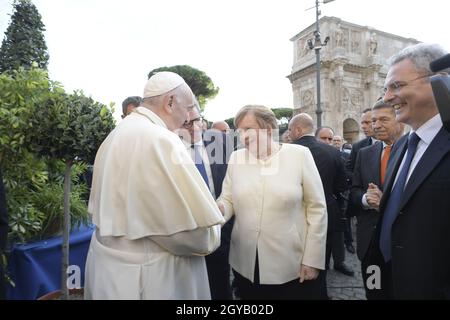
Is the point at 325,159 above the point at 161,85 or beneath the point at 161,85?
beneath

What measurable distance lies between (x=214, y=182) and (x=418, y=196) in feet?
6.12

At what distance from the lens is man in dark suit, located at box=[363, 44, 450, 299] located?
1509 mm

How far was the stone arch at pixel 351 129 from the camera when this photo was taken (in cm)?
2584

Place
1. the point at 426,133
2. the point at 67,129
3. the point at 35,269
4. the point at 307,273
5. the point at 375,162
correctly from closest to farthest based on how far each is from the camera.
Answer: the point at 426,133 < the point at 307,273 < the point at 67,129 < the point at 375,162 < the point at 35,269

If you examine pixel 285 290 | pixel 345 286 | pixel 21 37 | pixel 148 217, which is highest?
pixel 21 37

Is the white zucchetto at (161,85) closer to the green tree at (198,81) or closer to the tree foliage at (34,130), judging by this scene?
the tree foliage at (34,130)

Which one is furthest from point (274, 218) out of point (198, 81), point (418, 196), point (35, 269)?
point (198, 81)

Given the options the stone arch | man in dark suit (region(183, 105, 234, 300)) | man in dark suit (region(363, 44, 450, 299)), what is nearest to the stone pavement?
man in dark suit (region(183, 105, 234, 300))

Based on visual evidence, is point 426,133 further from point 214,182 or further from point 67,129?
point 67,129

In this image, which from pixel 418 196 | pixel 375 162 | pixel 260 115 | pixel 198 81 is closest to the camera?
pixel 418 196

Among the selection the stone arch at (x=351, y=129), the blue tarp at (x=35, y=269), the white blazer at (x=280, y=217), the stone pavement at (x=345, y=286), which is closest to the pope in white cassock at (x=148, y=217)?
the white blazer at (x=280, y=217)

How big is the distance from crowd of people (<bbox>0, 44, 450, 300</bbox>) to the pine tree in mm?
6662

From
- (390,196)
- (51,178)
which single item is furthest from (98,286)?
(51,178)

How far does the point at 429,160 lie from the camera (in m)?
1.59
